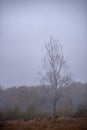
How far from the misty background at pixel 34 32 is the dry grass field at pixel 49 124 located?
777mm

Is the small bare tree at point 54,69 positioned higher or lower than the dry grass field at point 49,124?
higher

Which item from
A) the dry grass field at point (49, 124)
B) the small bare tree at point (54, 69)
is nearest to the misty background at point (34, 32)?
the small bare tree at point (54, 69)

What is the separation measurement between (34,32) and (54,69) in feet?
2.72

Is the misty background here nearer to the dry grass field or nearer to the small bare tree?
the small bare tree

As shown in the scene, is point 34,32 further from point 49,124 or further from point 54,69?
point 49,124

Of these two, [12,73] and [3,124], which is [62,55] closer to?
Result: [12,73]

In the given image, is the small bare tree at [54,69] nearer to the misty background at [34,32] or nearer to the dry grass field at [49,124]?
the misty background at [34,32]

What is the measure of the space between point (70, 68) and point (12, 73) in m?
1.13

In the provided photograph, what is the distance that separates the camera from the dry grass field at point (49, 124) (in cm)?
446

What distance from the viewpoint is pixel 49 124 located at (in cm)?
451

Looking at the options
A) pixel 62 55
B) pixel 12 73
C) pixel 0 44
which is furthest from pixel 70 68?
pixel 0 44

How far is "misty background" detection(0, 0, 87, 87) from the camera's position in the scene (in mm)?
5016

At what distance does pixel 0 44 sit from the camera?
198 inches

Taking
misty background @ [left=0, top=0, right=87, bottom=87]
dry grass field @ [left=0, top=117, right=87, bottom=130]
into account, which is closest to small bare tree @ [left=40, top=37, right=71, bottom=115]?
misty background @ [left=0, top=0, right=87, bottom=87]
